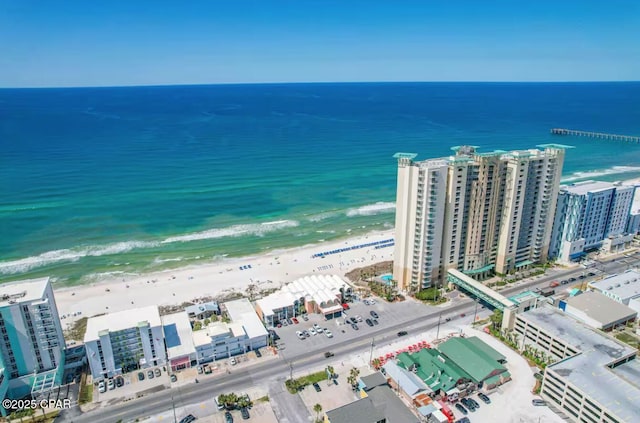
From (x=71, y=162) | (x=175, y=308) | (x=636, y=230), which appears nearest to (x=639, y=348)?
(x=636, y=230)

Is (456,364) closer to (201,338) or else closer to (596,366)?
(596,366)

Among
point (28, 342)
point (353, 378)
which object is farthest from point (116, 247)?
point (353, 378)

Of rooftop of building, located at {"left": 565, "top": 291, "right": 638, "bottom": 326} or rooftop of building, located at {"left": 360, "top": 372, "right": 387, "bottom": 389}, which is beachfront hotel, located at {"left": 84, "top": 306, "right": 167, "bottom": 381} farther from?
rooftop of building, located at {"left": 565, "top": 291, "right": 638, "bottom": 326}

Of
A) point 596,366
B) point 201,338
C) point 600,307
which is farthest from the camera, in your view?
point 600,307

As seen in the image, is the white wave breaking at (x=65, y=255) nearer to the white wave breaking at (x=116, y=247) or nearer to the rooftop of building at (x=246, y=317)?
the white wave breaking at (x=116, y=247)

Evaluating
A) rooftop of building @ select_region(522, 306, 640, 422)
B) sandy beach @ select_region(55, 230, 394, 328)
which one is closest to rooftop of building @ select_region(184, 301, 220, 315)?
sandy beach @ select_region(55, 230, 394, 328)

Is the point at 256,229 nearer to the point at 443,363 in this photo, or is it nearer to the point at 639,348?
the point at 443,363
